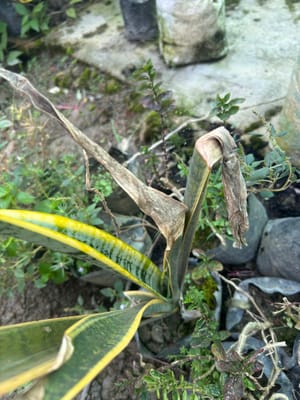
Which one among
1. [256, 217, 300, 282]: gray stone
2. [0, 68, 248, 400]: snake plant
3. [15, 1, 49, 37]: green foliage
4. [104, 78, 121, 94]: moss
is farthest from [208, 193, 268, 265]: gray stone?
[15, 1, 49, 37]: green foliage

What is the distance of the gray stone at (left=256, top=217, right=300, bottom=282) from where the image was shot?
105 cm

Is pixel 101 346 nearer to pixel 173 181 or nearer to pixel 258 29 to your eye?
pixel 173 181

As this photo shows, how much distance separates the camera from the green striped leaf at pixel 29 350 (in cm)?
49

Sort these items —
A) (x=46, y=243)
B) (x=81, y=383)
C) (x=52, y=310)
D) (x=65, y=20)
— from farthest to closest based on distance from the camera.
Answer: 1. (x=65, y=20)
2. (x=52, y=310)
3. (x=46, y=243)
4. (x=81, y=383)

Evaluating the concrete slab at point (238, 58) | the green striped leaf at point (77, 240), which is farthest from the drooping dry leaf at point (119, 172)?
the concrete slab at point (238, 58)

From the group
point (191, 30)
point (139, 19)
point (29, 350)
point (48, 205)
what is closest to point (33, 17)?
point (139, 19)

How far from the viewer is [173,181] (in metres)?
1.39

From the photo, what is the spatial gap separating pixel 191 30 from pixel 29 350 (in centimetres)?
136

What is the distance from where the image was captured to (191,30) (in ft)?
5.32

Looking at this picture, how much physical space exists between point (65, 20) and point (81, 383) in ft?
7.16

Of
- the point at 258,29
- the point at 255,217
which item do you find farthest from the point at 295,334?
the point at 258,29

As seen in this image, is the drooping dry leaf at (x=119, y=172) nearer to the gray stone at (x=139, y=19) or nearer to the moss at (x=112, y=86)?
the moss at (x=112, y=86)

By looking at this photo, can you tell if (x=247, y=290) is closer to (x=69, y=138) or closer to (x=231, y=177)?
(x=231, y=177)

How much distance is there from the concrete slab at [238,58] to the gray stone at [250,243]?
17.1 inches
